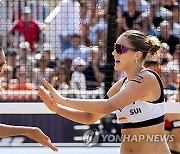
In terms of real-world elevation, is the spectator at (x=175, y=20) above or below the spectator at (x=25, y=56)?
above

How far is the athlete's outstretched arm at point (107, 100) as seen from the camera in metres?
3.95

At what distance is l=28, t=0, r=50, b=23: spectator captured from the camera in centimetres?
879

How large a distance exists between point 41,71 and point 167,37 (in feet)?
5.85

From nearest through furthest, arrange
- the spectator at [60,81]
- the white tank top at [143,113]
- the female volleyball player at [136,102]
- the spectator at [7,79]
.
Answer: the female volleyball player at [136,102] < the white tank top at [143,113] < the spectator at [60,81] < the spectator at [7,79]

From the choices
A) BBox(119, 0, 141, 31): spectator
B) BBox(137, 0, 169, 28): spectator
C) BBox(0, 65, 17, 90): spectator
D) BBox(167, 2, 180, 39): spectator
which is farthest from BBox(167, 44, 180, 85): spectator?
BBox(0, 65, 17, 90): spectator

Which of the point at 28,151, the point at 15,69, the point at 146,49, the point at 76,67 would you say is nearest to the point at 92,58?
the point at 76,67

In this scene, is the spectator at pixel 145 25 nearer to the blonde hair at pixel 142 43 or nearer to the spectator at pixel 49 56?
the spectator at pixel 49 56

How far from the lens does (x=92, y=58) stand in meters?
8.18

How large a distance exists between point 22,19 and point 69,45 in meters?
0.80

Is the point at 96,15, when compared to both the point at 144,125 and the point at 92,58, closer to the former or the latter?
the point at 92,58

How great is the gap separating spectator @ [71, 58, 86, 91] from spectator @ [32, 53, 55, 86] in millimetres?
301

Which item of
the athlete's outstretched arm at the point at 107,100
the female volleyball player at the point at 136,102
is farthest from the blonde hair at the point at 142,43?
the athlete's outstretched arm at the point at 107,100

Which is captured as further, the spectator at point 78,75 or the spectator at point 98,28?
the spectator at point 98,28

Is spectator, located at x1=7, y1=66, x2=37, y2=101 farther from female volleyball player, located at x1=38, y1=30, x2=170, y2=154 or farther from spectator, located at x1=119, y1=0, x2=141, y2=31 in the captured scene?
female volleyball player, located at x1=38, y1=30, x2=170, y2=154
